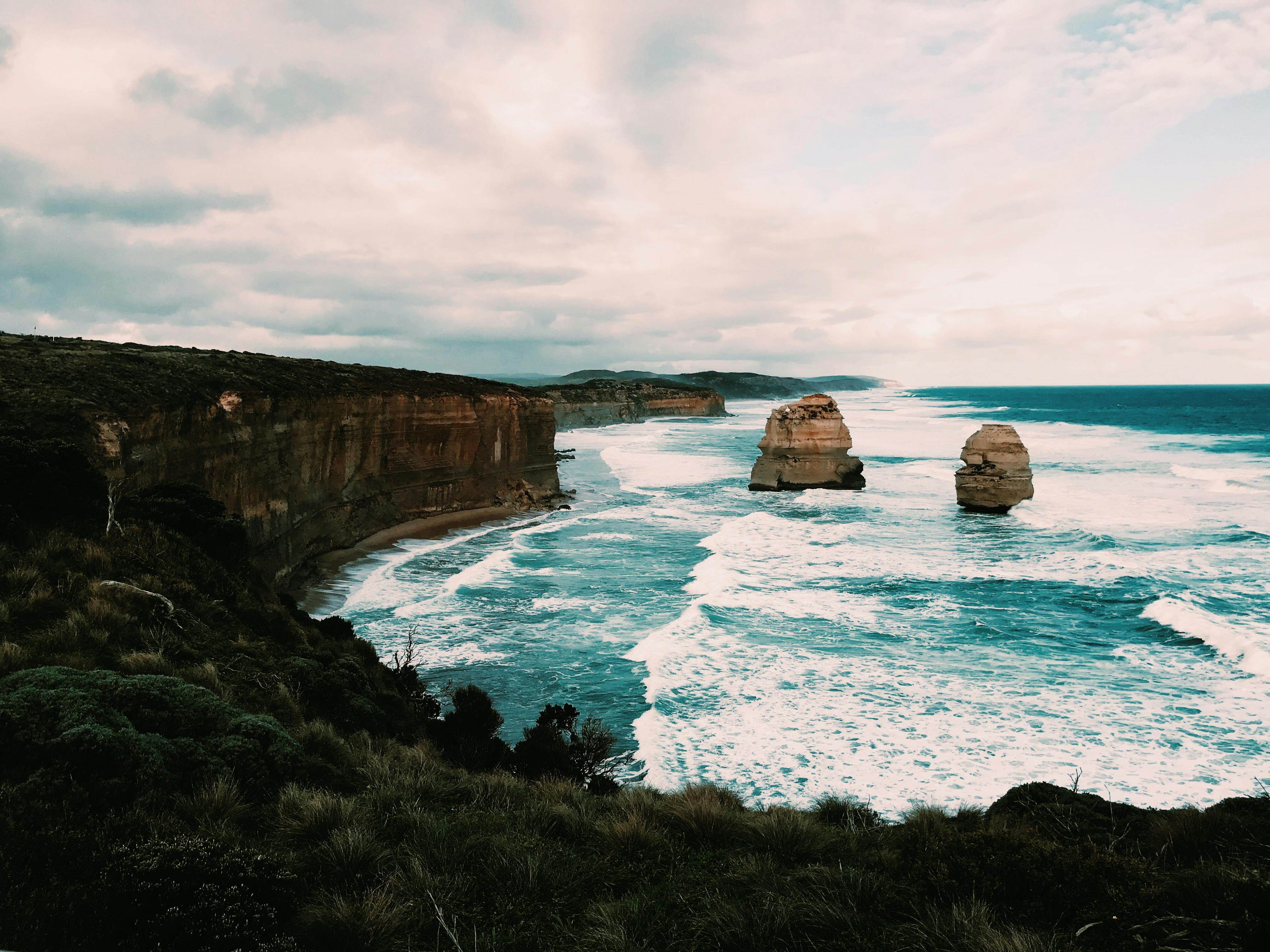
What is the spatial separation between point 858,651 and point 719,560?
913 centimetres

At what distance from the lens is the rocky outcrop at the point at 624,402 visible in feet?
351

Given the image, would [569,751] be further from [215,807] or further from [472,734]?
[215,807]

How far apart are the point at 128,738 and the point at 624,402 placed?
113648 millimetres

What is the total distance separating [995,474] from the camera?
32125mm

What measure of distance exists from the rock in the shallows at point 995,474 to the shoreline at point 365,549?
22.1 metres

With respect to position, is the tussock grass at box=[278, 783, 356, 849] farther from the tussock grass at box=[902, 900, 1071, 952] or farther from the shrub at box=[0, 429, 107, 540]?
the shrub at box=[0, 429, 107, 540]

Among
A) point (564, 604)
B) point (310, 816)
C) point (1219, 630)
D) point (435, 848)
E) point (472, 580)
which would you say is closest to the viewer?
point (435, 848)

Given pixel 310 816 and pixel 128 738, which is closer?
pixel 310 816

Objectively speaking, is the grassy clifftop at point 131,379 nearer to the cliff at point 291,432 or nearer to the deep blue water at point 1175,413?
the cliff at point 291,432

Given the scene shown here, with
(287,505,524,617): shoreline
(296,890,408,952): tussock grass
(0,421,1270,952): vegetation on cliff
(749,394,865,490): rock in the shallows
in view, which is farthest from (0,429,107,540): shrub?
(749,394,865,490): rock in the shallows

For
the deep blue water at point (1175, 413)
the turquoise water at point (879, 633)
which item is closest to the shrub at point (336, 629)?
the turquoise water at point (879, 633)

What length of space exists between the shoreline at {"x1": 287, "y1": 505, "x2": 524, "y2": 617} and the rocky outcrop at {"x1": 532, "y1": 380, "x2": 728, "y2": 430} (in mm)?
59555

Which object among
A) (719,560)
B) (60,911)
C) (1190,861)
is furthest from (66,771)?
(719,560)

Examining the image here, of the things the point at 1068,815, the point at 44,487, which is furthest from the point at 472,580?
the point at 1068,815
